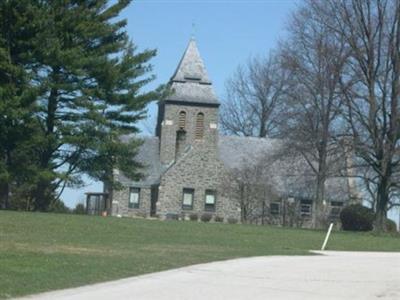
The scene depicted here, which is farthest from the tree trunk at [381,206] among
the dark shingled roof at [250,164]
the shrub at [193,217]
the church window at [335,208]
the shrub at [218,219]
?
the church window at [335,208]

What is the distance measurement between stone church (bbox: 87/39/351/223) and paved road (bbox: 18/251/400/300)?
4100 cm

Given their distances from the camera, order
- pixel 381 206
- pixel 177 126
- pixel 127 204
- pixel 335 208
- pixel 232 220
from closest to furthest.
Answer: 1. pixel 381 206
2. pixel 232 220
3. pixel 127 204
4. pixel 177 126
5. pixel 335 208

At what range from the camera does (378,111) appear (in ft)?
139

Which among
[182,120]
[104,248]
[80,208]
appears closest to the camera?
[104,248]

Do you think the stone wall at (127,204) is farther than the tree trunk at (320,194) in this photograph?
Yes

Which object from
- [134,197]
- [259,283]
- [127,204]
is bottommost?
[259,283]

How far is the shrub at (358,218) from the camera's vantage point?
4912 centimetres

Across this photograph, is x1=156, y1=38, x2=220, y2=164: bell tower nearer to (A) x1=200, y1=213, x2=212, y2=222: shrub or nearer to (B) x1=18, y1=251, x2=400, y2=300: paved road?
(A) x1=200, y1=213, x2=212, y2=222: shrub

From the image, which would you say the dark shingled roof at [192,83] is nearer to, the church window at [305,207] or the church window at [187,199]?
the church window at [187,199]

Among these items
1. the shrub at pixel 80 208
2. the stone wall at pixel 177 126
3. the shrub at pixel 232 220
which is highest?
the stone wall at pixel 177 126

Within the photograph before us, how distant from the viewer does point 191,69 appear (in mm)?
69812

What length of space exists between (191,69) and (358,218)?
25.8 m

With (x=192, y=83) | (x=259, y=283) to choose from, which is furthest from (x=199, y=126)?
(x=259, y=283)

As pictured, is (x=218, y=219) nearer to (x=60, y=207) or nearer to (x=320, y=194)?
(x=320, y=194)
